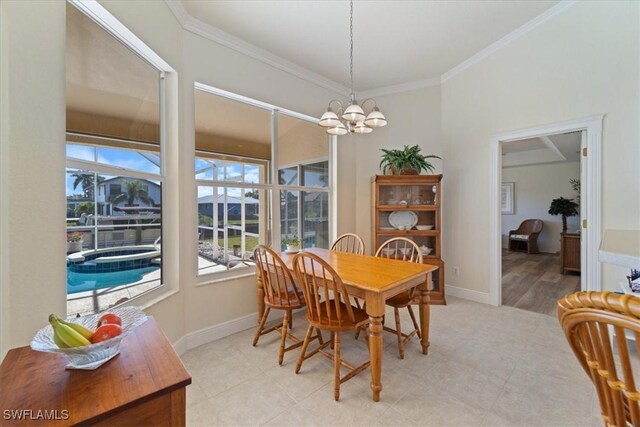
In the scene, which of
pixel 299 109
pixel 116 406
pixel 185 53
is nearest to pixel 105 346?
pixel 116 406

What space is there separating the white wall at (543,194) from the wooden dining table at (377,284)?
22.3ft

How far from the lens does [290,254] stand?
9.62 ft

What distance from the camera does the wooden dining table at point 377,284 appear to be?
174 centimetres

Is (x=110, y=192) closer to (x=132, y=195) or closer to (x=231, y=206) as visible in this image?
(x=132, y=195)

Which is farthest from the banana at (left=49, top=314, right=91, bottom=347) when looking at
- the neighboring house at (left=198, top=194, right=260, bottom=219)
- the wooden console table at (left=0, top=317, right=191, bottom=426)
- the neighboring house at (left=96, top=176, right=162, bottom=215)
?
the neighboring house at (left=198, top=194, right=260, bottom=219)

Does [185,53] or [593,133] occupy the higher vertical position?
[185,53]

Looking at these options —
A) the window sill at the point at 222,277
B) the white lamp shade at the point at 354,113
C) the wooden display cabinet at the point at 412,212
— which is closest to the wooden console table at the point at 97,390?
the window sill at the point at 222,277

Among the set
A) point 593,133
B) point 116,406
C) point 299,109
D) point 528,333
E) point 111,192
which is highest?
point 299,109

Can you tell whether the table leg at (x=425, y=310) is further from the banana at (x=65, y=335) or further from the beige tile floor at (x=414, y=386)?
the banana at (x=65, y=335)

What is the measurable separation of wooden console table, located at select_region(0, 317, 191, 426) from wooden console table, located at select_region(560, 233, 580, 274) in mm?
6261

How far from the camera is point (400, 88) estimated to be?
3990 mm

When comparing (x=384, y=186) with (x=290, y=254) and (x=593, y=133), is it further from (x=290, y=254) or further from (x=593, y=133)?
(x=593, y=133)

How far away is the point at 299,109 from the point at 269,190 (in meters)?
1.15

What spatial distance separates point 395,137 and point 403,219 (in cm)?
128
